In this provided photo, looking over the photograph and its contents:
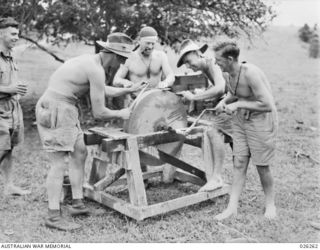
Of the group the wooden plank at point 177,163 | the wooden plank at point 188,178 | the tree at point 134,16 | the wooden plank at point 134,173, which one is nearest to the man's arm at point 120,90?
the wooden plank at point 134,173

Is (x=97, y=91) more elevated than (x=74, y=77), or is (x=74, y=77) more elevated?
(x=74, y=77)

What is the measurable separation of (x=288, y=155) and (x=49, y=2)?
189 inches

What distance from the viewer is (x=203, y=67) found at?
203 inches

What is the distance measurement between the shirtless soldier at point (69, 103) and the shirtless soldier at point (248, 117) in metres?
1.02

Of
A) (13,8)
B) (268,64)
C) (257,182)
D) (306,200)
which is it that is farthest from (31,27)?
(268,64)

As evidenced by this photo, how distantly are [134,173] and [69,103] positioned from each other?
97cm

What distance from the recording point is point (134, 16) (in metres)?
8.27

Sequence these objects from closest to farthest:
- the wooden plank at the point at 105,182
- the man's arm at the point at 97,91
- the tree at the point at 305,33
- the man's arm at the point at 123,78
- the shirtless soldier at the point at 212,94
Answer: the man's arm at the point at 97,91 < the shirtless soldier at the point at 212,94 < the wooden plank at the point at 105,182 < the man's arm at the point at 123,78 < the tree at the point at 305,33

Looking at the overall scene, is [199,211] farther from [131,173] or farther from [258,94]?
[258,94]

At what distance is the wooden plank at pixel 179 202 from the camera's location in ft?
15.3

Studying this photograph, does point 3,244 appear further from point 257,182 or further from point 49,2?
point 49,2

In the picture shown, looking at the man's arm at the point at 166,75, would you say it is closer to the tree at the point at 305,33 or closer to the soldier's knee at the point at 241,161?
the soldier's knee at the point at 241,161

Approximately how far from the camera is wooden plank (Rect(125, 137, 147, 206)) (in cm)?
467

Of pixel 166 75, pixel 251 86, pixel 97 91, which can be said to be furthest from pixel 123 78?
pixel 251 86
